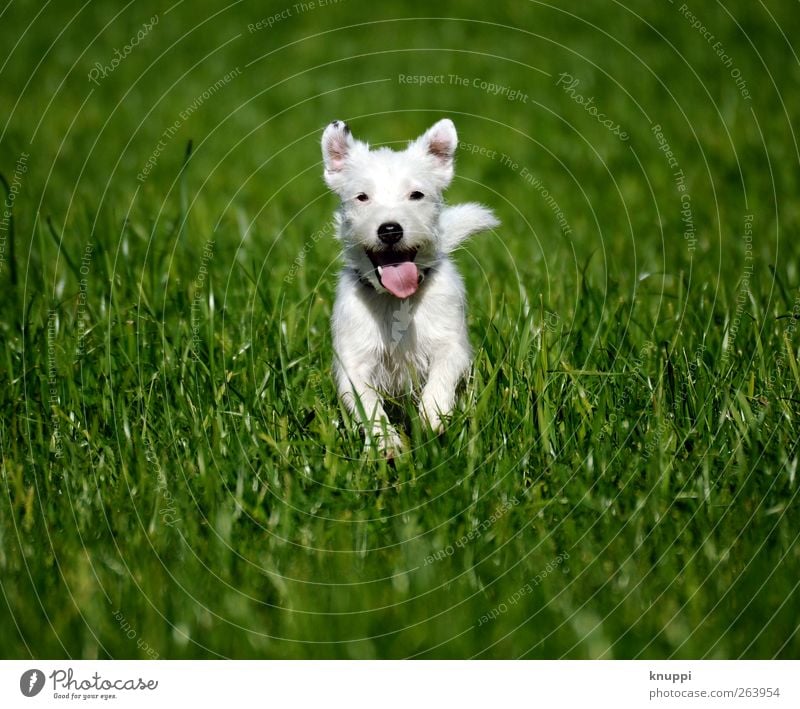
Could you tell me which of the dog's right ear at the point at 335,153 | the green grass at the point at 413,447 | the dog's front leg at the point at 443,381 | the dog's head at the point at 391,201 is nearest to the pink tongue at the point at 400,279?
the dog's head at the point at 391,201

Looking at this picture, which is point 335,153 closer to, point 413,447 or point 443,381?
point 443,381

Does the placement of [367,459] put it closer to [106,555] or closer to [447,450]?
[447,450]

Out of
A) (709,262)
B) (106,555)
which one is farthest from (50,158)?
(106,555)

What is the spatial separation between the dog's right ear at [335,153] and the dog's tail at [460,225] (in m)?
0.78

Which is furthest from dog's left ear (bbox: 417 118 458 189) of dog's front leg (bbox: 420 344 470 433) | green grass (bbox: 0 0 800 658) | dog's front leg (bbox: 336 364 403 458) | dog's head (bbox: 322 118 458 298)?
dog's front leg (bbox: 336 364 403 458)

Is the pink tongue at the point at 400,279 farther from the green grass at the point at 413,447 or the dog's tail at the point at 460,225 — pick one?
the green grass at the point at 413,447

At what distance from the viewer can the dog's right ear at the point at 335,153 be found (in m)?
7.05

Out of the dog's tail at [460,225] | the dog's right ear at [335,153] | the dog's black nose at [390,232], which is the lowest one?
the dog's black nose at [390,232]

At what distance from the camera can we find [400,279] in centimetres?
656

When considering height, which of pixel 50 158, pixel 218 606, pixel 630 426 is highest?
pixel 50 158

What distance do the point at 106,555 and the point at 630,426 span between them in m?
3.11

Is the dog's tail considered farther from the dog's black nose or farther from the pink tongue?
the dog's black nose

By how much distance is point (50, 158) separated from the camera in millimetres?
14172

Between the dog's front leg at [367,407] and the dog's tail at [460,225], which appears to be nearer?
the dog's front leg at [367,407]
